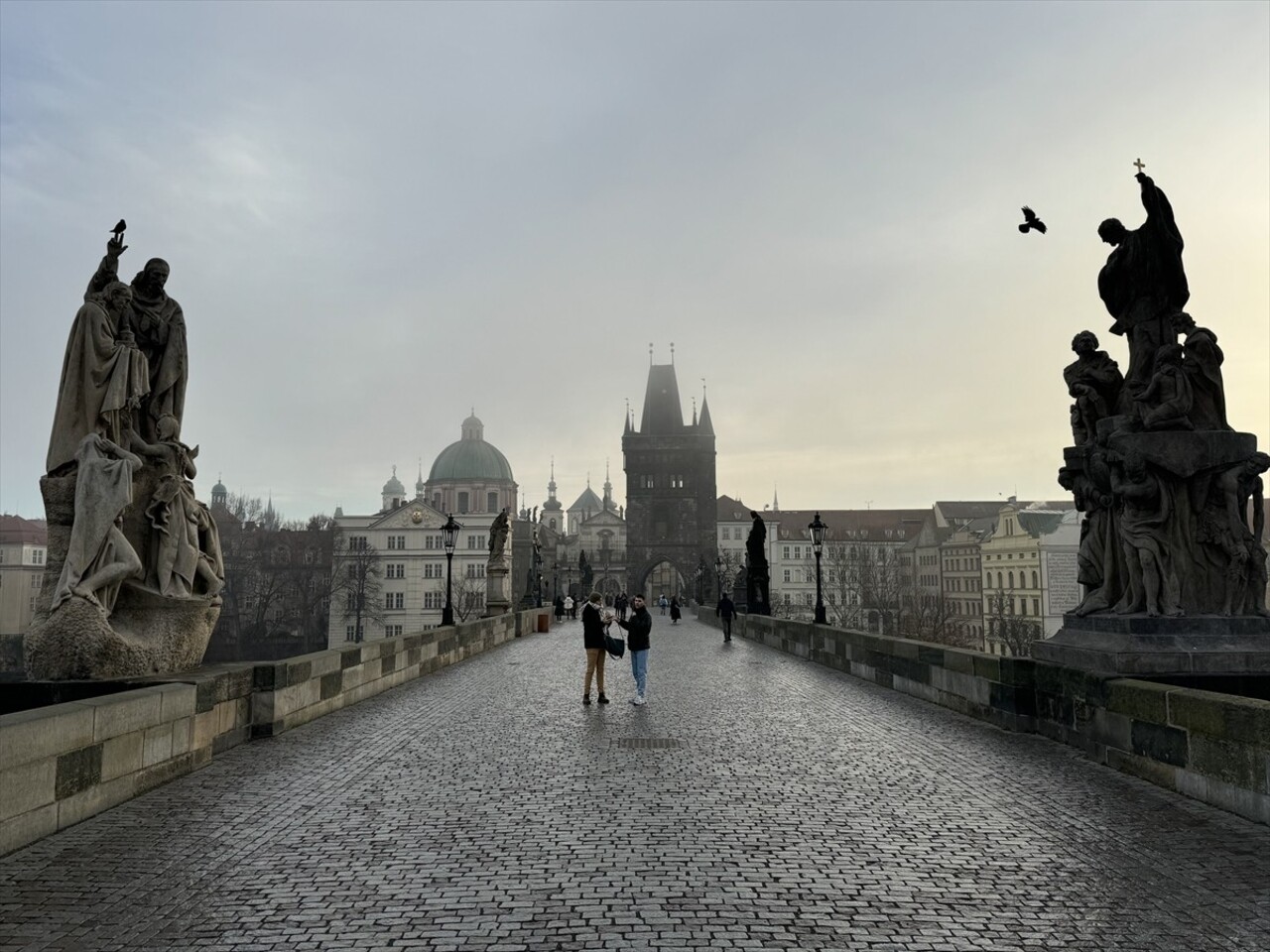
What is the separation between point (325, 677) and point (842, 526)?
11319 cm

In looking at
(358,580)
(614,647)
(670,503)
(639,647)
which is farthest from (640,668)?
(670,503)

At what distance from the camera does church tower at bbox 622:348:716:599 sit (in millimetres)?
108188

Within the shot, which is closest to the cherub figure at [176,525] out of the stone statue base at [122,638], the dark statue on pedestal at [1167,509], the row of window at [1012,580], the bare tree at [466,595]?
the stone statue base at [122,638]

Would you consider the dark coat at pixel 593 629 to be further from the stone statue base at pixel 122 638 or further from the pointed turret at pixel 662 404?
the pointed turret at pixel 662 404

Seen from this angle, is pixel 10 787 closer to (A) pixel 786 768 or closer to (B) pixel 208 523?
(B) pixel 208 523

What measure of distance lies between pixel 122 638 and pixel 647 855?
4.64m

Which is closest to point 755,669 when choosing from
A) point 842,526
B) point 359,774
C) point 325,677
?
point 325,677

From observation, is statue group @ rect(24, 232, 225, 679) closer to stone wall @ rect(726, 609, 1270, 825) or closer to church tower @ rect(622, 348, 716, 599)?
stone wall @ rect(726, 609, 1270, 825)

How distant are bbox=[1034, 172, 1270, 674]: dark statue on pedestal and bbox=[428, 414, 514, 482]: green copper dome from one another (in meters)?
118

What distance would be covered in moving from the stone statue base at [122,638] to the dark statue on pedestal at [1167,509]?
7745 millimetres

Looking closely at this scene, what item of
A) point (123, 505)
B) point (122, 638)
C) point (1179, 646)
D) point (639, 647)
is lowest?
point (639, 647)

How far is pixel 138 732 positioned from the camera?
21.0ft

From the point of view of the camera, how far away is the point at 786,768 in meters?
7.73

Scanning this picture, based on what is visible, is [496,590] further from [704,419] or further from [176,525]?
[704,419]
